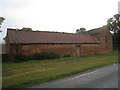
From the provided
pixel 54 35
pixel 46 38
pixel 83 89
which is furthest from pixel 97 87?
pixel 54 35

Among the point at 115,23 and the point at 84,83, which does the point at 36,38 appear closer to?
the point at 84,83

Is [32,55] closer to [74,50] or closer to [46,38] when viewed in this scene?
[46,38]

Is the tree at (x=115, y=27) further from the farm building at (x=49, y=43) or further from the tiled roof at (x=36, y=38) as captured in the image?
the tiled roof at (x=36, y=38)

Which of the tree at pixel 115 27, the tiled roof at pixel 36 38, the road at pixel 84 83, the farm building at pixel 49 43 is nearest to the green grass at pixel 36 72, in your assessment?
the road at pixel 84 83

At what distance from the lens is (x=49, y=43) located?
83.7ft

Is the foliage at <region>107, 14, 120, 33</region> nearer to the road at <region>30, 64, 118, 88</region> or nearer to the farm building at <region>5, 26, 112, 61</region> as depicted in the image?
the farm building at <region>5, 26, 112, 61</region>

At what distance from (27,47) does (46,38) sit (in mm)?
5396

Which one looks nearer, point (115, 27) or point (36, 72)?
point (36, 72)

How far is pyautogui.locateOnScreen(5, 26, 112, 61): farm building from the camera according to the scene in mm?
22422

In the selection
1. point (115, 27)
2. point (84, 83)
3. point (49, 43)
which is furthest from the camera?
point (115, 27)

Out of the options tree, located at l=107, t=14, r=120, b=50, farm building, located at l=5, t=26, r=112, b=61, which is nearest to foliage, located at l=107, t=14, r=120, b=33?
tree, located at l=107, t=14, r=120, b=50

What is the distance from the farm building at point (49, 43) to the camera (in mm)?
22422

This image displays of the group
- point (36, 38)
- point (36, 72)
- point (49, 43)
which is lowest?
point (36, 72)

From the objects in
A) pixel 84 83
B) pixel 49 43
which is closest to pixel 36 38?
pixel 49 43
